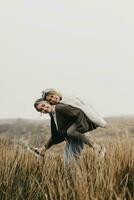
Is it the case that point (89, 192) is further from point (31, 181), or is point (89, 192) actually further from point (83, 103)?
point (83, 103)

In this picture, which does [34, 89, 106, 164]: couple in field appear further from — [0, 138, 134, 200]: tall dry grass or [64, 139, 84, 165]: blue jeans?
[0, 138, 134, 200]: tall dry grass

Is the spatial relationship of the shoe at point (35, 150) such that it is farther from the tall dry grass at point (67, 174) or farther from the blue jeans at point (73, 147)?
the blue jeans at point (73, 147)

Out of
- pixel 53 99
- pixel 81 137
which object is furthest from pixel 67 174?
pixel 53 99

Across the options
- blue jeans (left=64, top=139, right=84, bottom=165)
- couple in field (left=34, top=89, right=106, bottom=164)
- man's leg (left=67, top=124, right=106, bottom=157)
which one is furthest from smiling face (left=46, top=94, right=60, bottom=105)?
blue jeans (left=64, top=139, right=84, bottom=165)

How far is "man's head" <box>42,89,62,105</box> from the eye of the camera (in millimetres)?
6781

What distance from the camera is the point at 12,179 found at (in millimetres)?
5953

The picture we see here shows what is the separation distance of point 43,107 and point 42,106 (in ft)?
0.06

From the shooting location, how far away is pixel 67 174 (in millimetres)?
6062

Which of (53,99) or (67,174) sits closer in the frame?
(67,174)

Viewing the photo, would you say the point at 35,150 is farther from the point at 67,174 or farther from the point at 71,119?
the point at 67,174

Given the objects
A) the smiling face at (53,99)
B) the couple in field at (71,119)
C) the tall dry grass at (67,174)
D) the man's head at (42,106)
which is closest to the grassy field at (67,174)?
the tall dry grass at (67,174)

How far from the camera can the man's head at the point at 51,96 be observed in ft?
22.2

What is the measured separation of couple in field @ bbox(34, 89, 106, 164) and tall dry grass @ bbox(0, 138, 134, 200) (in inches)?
5.6

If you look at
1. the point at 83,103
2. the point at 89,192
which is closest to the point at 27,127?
the point at 83,103
